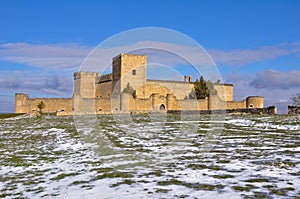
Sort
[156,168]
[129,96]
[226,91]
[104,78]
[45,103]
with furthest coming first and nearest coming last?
[226,91] < [104,78] < [45,103] < [129,96] < [156,168]

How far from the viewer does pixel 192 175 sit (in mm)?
6555

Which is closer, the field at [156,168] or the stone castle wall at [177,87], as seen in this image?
the field at [156,168]

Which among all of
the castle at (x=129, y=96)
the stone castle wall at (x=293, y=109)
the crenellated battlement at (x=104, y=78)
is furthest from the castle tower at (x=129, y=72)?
the stone castle wall at (x=293, y=109)

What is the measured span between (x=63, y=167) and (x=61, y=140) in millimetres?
5076

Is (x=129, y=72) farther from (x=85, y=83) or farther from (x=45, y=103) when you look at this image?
(x=45, y=103)

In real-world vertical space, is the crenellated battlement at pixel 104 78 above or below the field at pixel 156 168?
above

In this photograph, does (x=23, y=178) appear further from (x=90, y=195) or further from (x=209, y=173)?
(x=209, y=173)

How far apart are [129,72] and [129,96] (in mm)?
12166

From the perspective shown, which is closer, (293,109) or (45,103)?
(293,109)

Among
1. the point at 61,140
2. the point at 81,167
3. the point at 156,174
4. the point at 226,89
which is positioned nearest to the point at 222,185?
the point at 156,174

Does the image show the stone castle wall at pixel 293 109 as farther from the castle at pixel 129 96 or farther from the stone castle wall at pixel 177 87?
the stone castle wall at pixel 177 87

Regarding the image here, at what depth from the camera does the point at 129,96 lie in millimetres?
42125

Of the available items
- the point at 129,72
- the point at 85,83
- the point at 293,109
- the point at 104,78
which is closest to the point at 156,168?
the point at 293,109

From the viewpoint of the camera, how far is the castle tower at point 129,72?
176ft
